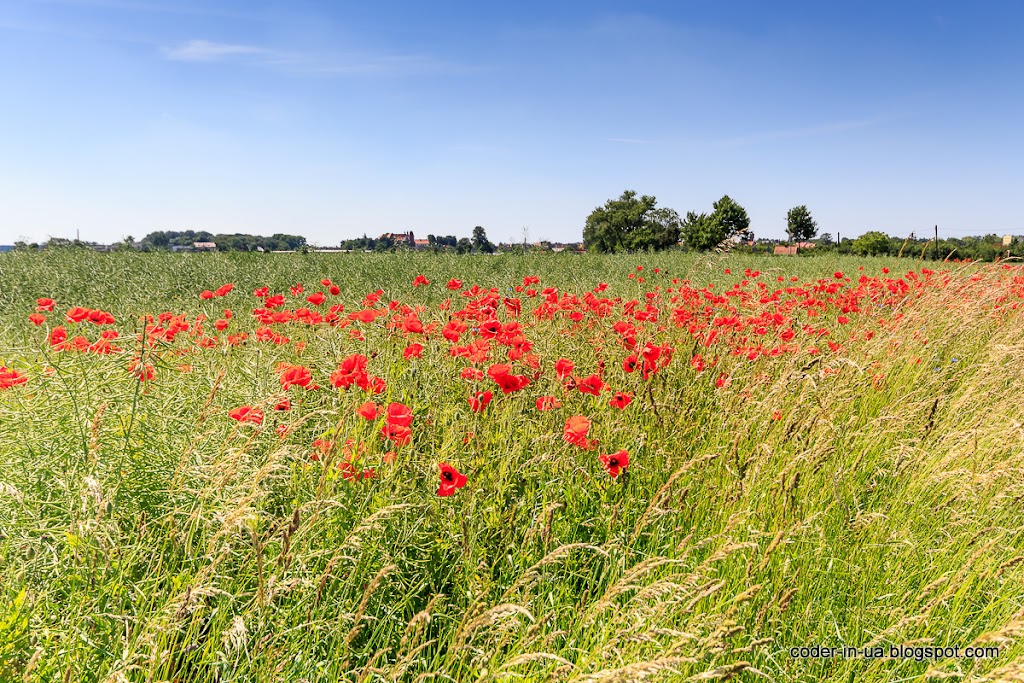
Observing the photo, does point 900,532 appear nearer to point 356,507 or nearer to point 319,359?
point 356,507

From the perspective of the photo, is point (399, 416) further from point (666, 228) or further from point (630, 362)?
point (666, 228)

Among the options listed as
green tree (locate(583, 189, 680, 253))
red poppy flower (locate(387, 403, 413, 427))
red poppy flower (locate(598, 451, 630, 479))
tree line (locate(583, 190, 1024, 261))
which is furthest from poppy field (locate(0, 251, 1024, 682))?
green tree (locate(583, 189, 680, 253))

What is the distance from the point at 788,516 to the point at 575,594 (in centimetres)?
70

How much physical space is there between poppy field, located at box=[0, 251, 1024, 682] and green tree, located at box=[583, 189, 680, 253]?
55.9m

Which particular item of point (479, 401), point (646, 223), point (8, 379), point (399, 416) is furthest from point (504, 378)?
point (646, 223)

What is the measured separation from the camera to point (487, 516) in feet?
6.00

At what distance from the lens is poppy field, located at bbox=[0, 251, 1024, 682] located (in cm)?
118

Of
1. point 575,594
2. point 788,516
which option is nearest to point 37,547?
point 575,594

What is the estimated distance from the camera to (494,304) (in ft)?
Result: 10.2

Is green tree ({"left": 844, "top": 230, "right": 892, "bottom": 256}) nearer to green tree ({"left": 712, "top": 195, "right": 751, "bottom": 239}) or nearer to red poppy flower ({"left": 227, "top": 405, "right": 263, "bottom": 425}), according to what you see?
green tree ({"left": 712, "top": 195, "right": 751, "bottom": 239})

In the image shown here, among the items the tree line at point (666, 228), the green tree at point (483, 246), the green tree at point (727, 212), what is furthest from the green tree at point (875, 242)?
the green tree at point (483, 246)

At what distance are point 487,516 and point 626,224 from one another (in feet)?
217

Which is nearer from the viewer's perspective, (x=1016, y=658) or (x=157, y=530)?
(x=1016, y=658)

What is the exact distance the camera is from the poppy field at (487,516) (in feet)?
3.88
